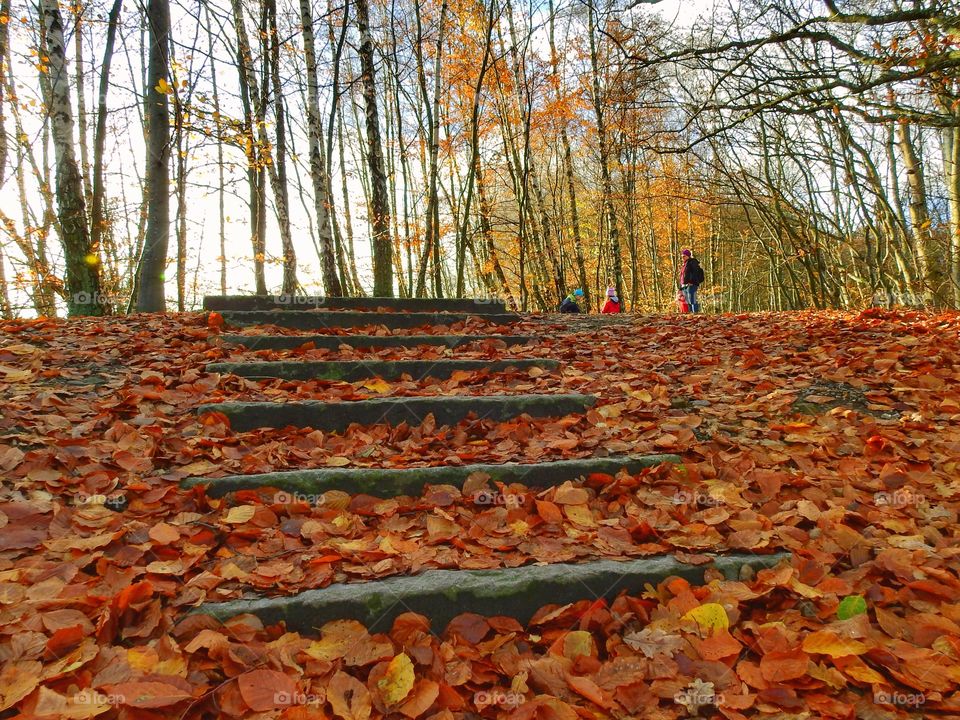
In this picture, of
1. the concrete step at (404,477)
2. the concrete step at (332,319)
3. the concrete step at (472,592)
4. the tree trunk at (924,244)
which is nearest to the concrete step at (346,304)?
the concrete step at (332,319)

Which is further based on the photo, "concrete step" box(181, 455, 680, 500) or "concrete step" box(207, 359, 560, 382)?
"concrete step" box(207, 359, 560, 382)

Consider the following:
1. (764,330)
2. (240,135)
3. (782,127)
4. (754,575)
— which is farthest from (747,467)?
(782,127)

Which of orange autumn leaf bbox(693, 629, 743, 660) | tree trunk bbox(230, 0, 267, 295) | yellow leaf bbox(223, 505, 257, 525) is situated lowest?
orange autumn leaf bbox(693, 629, 743, 660)

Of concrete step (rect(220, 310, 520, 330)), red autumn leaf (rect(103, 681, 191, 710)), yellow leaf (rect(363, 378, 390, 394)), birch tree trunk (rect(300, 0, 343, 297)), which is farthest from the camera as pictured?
birch tree trunk (rect(300, 0, 343, 297))

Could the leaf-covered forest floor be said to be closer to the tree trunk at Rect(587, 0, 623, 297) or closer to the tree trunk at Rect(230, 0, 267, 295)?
the tree trunk at Rect(230, 0, 267, 295)

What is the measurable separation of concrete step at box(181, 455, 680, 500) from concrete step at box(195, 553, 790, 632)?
20.9 inches

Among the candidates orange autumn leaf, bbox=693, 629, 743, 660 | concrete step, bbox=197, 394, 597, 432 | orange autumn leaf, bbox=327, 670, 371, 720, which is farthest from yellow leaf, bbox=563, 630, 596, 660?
concrete step, bbox=197, 394, 597, 432

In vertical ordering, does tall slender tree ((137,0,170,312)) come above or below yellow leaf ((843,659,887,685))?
above

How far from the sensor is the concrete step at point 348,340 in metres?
3.84

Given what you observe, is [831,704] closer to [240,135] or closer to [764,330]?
[764,330]

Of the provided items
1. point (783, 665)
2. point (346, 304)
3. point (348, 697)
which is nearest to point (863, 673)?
point (783, 665)

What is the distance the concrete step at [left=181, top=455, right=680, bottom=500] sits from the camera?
6.78ft

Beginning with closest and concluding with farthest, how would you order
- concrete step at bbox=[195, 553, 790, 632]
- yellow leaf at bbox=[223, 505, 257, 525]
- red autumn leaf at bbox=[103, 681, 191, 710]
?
red autumn leaf at bbox=[103, 681, 191, 710] < concrete step at bbox=[195, 553, 790, 632] < yellow leaf at bbox=[223, 505, 257, 525]

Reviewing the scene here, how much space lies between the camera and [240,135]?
6.14 m
